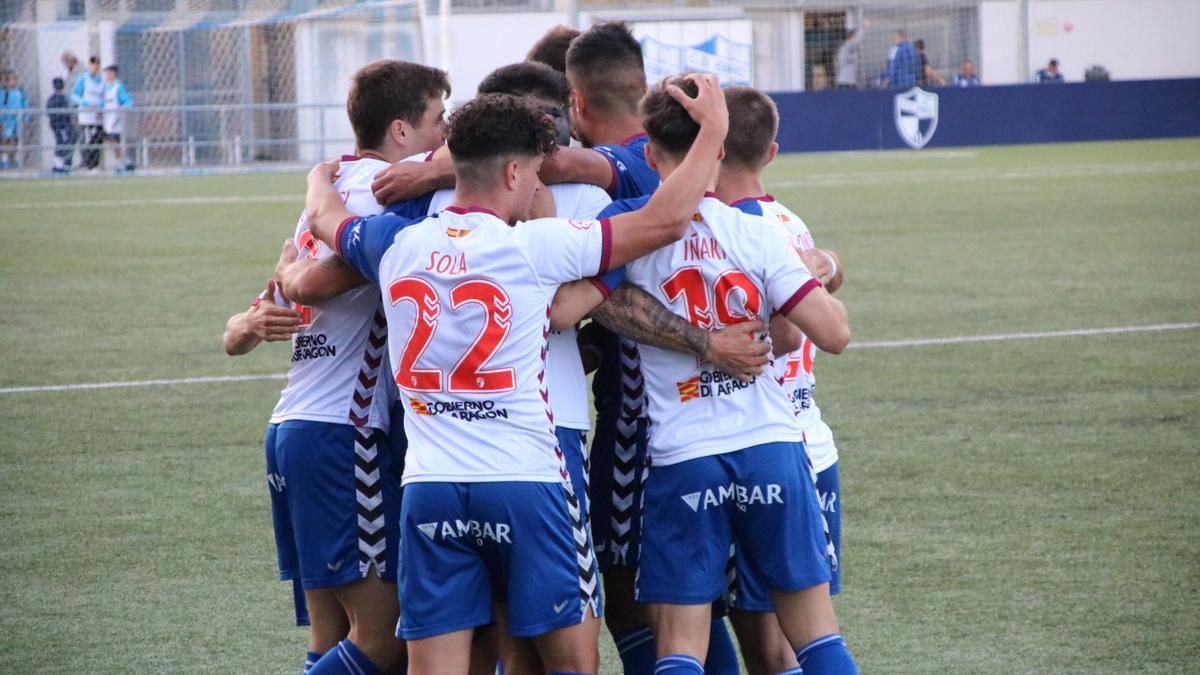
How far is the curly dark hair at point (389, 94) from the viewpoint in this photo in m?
3.90

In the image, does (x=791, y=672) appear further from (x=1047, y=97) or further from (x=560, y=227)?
(x=1047, y=97)

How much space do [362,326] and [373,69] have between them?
663 millimetres

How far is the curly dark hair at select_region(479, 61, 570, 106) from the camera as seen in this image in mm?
4090

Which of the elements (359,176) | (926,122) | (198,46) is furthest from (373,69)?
(926,122)

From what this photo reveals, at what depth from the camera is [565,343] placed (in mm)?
3873

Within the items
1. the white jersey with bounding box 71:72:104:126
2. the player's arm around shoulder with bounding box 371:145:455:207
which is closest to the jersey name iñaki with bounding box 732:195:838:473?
the player's arm around shoulder with bounding box 371:145:455:207

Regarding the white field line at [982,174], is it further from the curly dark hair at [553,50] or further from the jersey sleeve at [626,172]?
the jersey sleeve at [626,172]

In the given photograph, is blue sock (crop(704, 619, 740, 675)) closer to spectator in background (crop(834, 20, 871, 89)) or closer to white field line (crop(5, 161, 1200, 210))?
white field line (crop(5, 161, 1200, 210))

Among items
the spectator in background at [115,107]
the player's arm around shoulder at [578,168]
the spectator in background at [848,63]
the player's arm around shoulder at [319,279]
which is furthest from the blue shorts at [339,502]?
the spectator in background at [848,63]

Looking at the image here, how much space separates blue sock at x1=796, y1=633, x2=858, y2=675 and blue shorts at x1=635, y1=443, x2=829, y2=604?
0.46 ft

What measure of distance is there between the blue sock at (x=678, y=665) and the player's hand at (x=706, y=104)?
1.24 metres

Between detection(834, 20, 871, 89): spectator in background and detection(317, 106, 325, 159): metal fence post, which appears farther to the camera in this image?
detection(834, 20, 871, 89): spectator in background

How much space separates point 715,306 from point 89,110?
25806mm

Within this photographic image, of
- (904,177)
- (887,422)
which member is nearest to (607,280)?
(887,422)
